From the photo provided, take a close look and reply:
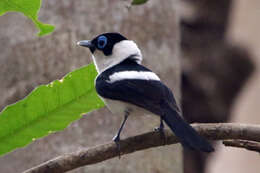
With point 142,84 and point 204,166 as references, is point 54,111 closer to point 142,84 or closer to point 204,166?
point 142,84

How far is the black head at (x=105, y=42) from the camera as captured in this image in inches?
104

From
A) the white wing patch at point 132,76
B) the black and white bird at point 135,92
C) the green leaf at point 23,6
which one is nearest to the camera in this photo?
the green leaf at point 23,6

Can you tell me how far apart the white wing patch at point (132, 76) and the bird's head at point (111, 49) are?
0.22m

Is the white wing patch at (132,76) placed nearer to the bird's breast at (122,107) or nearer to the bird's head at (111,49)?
the bird's breast at (122,107)

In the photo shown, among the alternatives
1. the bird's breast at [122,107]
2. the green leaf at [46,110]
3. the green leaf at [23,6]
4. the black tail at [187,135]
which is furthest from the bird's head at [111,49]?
the green leaf at [23,6]

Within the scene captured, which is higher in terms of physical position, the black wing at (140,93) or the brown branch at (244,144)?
the black wing at (140,93)

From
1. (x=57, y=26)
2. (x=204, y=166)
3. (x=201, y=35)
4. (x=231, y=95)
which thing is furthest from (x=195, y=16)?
(x=57, y=26)

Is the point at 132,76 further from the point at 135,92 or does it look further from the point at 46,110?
the point at 46,110

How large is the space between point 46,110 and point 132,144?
0.35 metres

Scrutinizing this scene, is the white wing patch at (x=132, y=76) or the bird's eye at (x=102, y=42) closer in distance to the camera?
the white wing patch at (x=132, y=76)

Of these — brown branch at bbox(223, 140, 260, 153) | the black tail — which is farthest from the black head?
brown branch at bbox(223, 140, 260, 153)

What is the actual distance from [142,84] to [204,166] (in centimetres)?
366

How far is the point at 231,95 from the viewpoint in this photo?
19.6 ft

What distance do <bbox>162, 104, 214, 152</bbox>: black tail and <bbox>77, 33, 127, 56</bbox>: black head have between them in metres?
0.63
